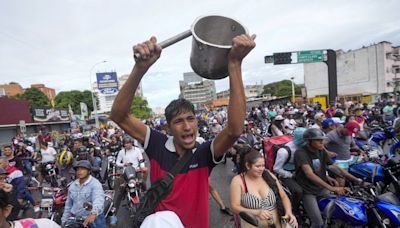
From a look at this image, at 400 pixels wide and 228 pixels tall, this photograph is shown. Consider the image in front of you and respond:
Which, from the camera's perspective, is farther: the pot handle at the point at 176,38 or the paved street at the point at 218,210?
the paved street at the point at 218,210

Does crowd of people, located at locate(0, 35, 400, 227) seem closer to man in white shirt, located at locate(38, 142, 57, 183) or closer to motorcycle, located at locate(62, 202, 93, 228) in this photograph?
motorcycle, located at locate(62, 202, 93, 228)

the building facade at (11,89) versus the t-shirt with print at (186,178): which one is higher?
the building facade at (11,89)

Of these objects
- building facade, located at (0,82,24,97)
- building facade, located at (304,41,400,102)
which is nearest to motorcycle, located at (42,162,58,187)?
building facade, located at (304,41,400,102)

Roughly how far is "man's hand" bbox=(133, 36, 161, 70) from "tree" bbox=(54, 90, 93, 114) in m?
72.7

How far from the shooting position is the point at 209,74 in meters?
1.58

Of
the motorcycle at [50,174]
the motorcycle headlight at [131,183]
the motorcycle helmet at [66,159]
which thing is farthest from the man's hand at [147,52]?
the motorcycle at [50,174]

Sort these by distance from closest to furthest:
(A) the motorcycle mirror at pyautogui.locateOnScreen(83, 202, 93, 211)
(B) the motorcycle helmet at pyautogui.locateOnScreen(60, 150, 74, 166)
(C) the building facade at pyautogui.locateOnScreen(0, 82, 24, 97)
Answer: (A) the motorcycle mirror at pyautogui.locateOnScreen(83, 202, 93, 211) < (B) the motorcycle helmet at pyautogui.locateOnScreen(60, 150, 74, 166) < (C) the building facade at pyautogui.locateOnScreen(0, 82, 24, 97)

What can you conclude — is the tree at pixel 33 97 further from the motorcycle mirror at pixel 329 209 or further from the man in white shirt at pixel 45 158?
the motorcycle mirror at pixel 329 209

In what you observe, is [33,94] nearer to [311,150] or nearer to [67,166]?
[67,166]

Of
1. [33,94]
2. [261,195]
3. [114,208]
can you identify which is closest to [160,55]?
[261,195]

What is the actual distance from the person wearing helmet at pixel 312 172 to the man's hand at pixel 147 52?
278 cm

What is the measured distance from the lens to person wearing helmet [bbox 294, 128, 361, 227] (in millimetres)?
3430

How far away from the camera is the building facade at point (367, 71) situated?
133 feet

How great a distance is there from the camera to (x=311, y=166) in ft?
11.6
